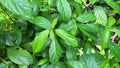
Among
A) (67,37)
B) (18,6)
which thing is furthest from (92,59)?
(18,6)

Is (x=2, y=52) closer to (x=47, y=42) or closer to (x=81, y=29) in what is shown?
(x=47, y=42)

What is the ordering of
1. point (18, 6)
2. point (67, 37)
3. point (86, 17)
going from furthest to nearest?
1. point (86, 17)
2. point (67, 37)
3. point (18, 6)

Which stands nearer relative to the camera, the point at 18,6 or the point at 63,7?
the point at 18,6

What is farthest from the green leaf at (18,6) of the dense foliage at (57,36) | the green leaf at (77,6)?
the green leaf at (77,6)

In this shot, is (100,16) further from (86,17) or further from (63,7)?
(63,7)

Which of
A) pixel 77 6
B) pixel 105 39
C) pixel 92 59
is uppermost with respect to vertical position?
pixel 77 6

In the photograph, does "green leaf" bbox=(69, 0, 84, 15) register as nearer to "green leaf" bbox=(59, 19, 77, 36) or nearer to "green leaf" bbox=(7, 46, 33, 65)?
"green leaf" bbox=(59, 19, 77, 36)

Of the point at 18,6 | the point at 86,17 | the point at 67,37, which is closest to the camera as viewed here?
the point at 18,6

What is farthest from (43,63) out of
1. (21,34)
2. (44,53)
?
(21,34)
